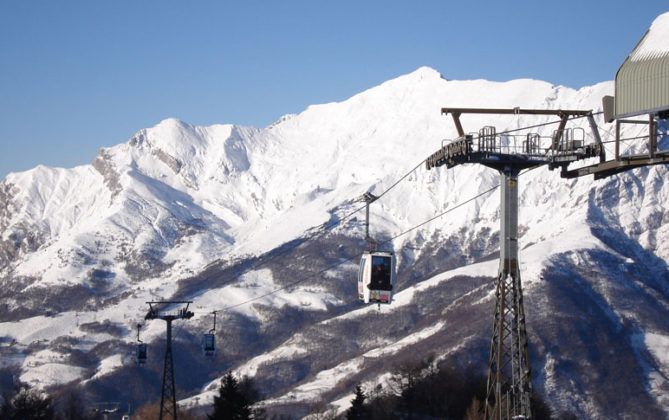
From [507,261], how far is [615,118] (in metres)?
13.1

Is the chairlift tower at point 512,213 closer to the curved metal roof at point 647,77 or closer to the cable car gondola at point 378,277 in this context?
the curved metal roof at point 647,77

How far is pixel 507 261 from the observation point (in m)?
62.2

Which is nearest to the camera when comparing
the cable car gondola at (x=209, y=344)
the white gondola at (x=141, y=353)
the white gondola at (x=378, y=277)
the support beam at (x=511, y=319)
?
the support beam at (x=511, y=319)

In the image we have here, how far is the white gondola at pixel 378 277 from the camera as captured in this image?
8025 centimetres

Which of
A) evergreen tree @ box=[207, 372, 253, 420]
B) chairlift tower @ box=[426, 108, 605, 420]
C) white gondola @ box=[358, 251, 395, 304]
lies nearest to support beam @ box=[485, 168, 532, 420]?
chairlift tower @ box=[426, 108, 605, 420]

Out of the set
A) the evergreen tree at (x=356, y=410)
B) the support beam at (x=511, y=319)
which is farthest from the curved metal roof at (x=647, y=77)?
the evergreen tree at (x=356, y=410)

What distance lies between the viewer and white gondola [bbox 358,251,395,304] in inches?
3159

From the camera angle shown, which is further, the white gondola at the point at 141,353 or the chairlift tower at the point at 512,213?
the white gondola at the point at 141,353

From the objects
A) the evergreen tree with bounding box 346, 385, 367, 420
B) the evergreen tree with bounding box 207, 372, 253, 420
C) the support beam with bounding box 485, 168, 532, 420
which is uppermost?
the evergreen tree with bounding box 346, 385, 367, 420

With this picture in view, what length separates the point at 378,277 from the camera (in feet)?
264

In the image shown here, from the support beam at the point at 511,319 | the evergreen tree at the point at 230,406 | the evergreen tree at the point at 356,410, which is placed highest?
the evergreen tree at the point at 356,410

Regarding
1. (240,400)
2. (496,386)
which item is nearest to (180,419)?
(240,400)

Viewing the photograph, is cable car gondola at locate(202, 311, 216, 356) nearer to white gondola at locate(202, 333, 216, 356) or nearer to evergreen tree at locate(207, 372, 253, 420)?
white gondola at locate(202, 333, 216, 356)

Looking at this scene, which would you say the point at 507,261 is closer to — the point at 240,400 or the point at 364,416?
the point at 240,400
